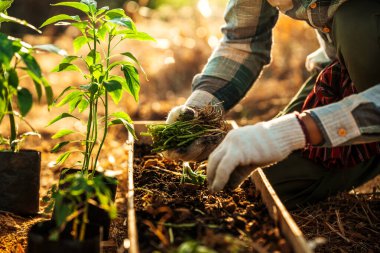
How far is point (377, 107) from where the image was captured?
1.70 m

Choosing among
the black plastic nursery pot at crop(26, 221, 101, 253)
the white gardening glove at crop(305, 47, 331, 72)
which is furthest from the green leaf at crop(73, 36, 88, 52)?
the white gardening glove at crop(305, 47, 331, 72)

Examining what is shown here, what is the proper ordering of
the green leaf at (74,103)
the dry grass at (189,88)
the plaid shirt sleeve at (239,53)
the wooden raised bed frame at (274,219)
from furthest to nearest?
the plaid shirt sleeve at (239,53) → the dry grass at (189,88) → the green leaf at (74,103) → the wooden raised bed frame at (274,219)

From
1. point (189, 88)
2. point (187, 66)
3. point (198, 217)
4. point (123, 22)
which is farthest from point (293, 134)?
point (187, 66)

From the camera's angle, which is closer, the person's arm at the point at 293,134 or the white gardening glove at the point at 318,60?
the person's arm at the point at 293,134

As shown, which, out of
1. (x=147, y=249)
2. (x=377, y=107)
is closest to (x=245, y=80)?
(x=377, y=107)

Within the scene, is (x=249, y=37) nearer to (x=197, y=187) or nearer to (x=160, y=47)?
(x=197, y=187)

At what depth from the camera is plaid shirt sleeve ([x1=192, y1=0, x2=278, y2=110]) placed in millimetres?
2416

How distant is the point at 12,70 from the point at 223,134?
2.63 ft

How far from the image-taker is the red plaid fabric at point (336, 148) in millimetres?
2297

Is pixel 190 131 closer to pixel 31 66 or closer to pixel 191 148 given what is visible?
pixel 191 148

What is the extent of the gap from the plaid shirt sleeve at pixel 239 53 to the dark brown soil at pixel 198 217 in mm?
449

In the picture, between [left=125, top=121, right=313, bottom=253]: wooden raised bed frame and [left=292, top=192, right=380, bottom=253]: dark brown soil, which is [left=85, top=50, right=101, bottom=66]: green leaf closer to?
[left=125, top=121, right=313, bottom=253]: wooden raised bed frame

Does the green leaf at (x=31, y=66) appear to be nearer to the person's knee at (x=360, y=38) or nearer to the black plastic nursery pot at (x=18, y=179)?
the black plastic nursery pot at (x=18, y=179)

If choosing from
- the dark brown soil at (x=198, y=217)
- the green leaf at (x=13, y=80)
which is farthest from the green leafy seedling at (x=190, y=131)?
the green leaf at (x=13, y=80)
